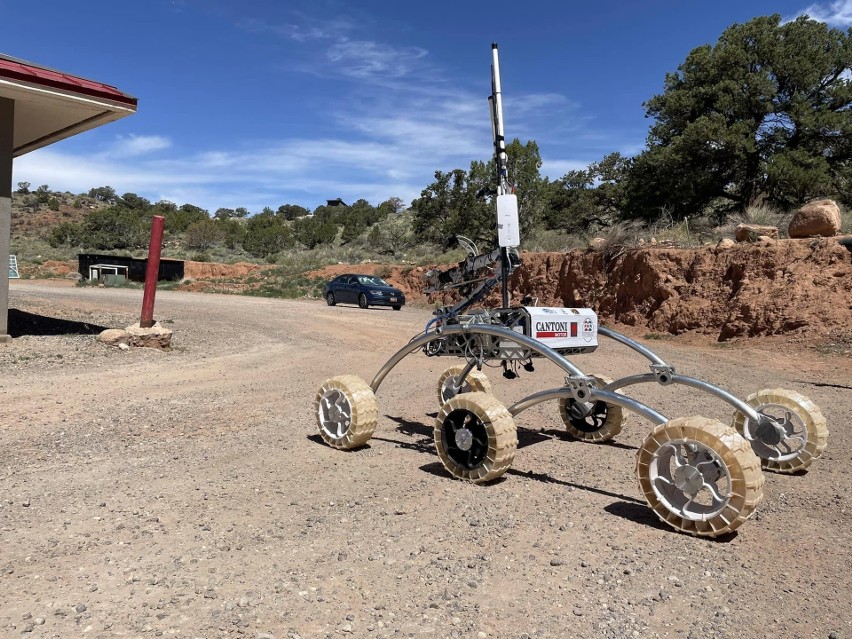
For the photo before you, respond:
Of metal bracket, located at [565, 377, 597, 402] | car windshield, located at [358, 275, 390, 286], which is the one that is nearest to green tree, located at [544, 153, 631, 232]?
car windshield, located at [358, 275, 390, 286]

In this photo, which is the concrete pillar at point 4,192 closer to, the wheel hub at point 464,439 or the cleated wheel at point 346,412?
the cleated wheel at point 346,412

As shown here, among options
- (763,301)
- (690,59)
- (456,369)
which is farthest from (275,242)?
(456,369)

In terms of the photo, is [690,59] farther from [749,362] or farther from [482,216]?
[749,362]

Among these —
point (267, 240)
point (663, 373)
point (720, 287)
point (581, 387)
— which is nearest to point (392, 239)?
point (267, 240)

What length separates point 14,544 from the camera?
3.50 meters

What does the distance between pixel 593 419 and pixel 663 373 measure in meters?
1.46

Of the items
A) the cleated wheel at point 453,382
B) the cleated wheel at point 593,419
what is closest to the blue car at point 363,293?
the cleated wheel at point 453,382

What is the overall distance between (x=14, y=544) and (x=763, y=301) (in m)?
15.9

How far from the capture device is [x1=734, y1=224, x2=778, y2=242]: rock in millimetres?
17328

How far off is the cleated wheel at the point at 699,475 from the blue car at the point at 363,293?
22852 millimetres

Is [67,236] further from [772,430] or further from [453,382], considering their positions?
[772,430]

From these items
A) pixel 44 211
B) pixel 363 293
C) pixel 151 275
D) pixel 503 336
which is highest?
pixel 44 211

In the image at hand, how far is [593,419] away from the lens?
20.5 ft

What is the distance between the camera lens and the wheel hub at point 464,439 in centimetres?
464
